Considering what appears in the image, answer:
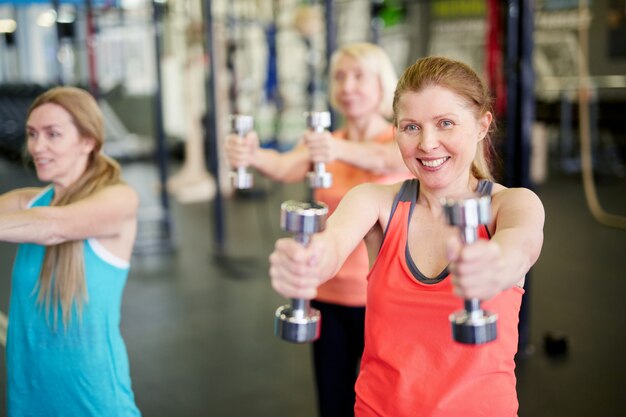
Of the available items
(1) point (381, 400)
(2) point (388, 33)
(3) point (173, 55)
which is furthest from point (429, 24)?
(1) point (381, 400)

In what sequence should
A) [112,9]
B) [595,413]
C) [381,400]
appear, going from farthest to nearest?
[112,9] → [595,413] → [381,400]

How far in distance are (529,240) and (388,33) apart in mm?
10224

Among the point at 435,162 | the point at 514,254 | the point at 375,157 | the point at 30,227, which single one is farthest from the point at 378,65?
the point at 514,254

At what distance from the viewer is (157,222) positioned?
20.4 ft

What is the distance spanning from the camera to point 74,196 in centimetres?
179

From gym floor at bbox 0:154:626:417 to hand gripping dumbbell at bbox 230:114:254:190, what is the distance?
1.31 m

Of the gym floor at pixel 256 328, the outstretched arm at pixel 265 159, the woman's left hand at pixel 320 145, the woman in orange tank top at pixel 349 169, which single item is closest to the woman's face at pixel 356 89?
the woman in orange tank top at pixel 349 169

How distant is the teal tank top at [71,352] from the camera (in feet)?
5.63

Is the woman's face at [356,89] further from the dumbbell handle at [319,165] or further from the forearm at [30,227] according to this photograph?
the forearm at [30,227]

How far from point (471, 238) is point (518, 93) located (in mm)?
2443

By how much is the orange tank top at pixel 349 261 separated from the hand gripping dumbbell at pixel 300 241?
104cm

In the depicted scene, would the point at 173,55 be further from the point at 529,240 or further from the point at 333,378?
the point at 529,240

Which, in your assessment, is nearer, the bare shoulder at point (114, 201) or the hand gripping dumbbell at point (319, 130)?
the bare shoulder at point (114, 201)

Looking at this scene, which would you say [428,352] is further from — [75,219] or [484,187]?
[75,219]
